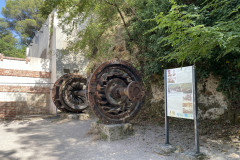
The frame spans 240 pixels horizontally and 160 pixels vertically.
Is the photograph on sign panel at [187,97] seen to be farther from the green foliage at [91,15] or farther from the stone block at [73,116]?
the stone block at [73,116]

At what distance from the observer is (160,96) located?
8.23 meters

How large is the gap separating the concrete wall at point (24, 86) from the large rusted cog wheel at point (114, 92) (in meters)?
7.29

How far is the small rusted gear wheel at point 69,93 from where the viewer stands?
30.7 ft

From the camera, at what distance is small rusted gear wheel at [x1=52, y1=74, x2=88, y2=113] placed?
30.7 feet

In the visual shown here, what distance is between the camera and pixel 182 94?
3.72 metres

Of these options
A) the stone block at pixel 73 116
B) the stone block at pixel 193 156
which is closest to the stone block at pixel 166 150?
the stone block at pixel 193 156

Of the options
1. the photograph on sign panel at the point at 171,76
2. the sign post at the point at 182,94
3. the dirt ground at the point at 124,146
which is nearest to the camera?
the sign post at the point at 182,94

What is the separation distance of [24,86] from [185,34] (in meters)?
10.4

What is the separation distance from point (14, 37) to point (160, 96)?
2981cm

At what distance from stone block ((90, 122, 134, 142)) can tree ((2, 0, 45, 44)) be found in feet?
90.2

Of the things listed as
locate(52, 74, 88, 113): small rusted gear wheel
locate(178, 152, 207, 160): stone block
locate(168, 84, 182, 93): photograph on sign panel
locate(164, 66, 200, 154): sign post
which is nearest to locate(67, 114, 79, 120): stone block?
locate(52, 74, 88, 113): small rusted gear wheel

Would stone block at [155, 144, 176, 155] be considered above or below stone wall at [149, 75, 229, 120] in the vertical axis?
below

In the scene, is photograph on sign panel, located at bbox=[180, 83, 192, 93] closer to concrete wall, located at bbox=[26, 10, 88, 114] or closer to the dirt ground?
the dirt ground

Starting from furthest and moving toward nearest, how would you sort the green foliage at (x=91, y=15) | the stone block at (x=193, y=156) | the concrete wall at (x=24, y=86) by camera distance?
1. the concrete wall at (x=24, y=86)
2. the green foliage at (x=91, y=15)
3. the stone block at (x=193, y=156)
